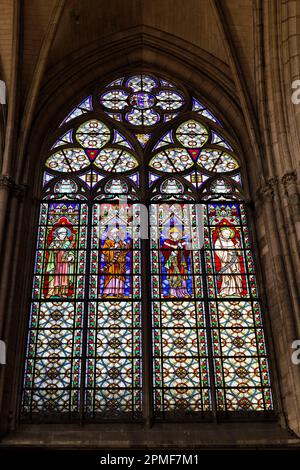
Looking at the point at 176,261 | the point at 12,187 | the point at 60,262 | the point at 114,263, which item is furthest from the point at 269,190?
the point at 12,187

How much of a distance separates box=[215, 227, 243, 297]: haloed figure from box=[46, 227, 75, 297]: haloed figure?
2598 millimetres

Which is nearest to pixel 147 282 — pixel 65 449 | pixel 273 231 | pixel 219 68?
pixel 273 231

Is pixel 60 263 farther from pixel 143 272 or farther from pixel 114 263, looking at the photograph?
pixel 143 272

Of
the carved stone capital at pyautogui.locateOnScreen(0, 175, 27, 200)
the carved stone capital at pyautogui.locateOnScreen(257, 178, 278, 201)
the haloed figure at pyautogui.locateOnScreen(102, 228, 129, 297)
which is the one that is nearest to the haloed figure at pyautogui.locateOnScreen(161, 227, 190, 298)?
the haloed figure at pyautogui.locateOnScreen(102, 228, 129, 297)

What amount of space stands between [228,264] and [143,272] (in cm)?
154

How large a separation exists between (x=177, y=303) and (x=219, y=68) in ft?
18.1

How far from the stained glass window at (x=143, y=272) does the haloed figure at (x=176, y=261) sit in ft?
0.08

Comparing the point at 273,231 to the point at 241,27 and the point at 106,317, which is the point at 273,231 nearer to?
the point at 106,317

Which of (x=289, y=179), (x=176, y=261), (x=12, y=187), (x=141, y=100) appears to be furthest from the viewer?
(x=141, y=100)

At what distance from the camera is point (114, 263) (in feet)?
38.8

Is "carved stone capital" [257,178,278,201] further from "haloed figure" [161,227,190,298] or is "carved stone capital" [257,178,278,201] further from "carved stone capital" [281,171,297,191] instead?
"haloed figure" [161,227,190,298]
